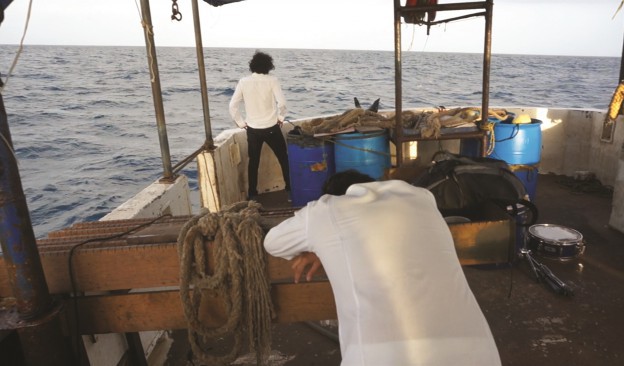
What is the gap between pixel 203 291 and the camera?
1.81m

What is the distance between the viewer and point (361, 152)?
519 cm

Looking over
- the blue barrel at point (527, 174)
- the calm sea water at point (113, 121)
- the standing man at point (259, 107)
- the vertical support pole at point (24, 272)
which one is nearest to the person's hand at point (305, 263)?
the vertical support pole at point (24, 272)

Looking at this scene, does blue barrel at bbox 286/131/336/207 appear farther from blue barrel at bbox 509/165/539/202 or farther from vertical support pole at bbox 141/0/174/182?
blue barrel at bbox 509/165/539/202

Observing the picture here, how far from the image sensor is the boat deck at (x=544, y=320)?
2.97 meters

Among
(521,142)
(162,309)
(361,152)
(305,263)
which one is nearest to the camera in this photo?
(305,263)

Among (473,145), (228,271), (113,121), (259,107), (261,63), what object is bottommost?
(113,121)

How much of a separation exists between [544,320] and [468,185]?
1419mm

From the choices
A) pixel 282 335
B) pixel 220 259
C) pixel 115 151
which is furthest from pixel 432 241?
pixel 115 151

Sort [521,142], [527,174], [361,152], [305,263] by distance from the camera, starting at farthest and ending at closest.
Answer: [361,152]
[521,142]
[527,174]
[305,263]

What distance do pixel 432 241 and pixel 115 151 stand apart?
14.5 meters

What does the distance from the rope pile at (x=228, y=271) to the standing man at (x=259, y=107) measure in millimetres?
3913

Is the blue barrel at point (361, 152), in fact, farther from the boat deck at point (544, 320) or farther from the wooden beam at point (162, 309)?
the wooden beam at point (162, 309)

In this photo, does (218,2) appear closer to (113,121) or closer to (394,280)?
(394,280)

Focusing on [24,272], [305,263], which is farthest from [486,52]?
[24,272]
